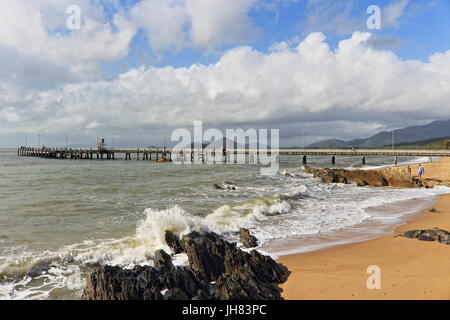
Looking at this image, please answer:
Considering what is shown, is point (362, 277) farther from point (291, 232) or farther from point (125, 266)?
point (125, 266)

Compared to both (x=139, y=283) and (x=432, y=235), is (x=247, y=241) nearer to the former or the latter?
(x=139, y=283)

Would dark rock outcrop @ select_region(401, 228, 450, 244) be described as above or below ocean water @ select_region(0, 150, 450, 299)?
above

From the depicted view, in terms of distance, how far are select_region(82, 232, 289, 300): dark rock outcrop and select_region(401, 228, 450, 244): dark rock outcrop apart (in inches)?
218

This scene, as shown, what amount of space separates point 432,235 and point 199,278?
319 inches

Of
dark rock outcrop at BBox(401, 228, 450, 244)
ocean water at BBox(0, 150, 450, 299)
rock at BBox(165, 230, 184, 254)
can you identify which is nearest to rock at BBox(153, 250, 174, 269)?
ocean water at BBox(0, 150, 450, 299)

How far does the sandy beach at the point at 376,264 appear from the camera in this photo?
6.28 metres

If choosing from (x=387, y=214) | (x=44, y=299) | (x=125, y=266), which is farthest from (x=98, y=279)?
(x=387, y=214)

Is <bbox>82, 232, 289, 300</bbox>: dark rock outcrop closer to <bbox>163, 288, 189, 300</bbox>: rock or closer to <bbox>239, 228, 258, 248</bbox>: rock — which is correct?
<bbox>163, 288, 189, 300</bbox>: rock

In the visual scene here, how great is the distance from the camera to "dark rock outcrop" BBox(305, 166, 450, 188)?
2595cm

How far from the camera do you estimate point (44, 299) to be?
6.57 m

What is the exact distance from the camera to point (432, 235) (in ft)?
32.7

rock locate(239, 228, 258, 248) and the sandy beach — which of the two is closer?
the sandy beach

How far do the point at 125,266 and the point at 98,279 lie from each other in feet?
9.10
